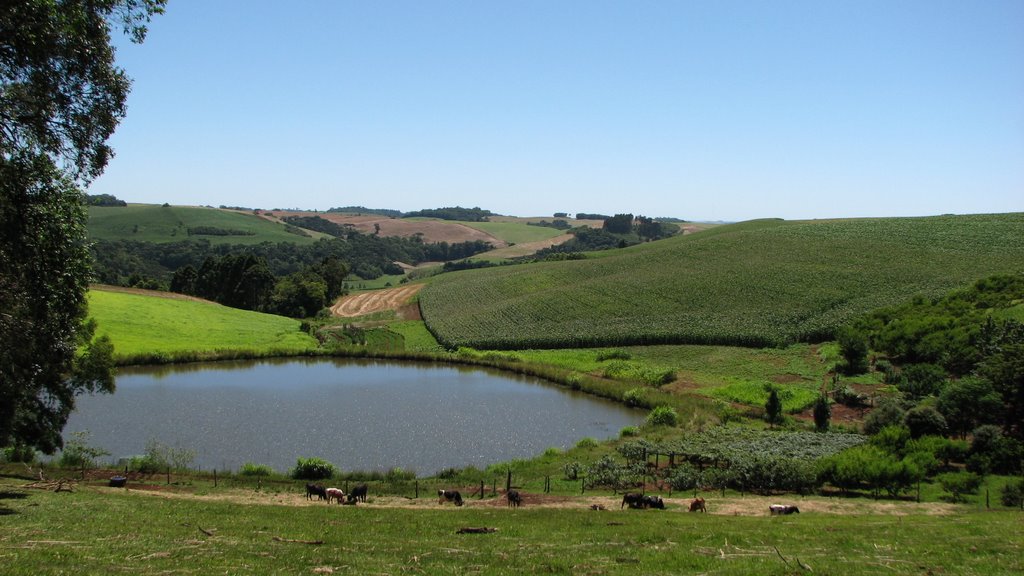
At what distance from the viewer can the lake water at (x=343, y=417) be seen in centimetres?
3744

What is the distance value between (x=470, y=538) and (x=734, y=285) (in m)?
76.0

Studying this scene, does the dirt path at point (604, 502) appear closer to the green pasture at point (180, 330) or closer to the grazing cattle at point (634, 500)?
the grazing cattle at point (634, 500)

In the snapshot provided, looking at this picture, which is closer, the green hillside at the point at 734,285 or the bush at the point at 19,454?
the bush at the point at 19,454

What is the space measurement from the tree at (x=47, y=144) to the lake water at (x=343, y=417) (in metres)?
18.4

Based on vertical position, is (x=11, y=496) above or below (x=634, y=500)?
above

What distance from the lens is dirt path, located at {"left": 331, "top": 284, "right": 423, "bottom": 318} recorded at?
10546cm

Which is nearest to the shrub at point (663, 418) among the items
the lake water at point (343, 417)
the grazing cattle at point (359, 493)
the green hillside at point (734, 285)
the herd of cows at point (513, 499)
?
the lake water at point (343, 417)

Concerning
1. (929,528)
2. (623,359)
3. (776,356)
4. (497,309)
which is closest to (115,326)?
(497,309)

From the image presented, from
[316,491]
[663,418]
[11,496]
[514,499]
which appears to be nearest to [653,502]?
[514,499]

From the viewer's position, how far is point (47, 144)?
15.9 metres

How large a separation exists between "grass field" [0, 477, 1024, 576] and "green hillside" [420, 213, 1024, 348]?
49.3 m

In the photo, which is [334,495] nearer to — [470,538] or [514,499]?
[514,499]

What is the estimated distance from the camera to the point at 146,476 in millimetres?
29031

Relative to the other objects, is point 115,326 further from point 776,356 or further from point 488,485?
point 776,356
